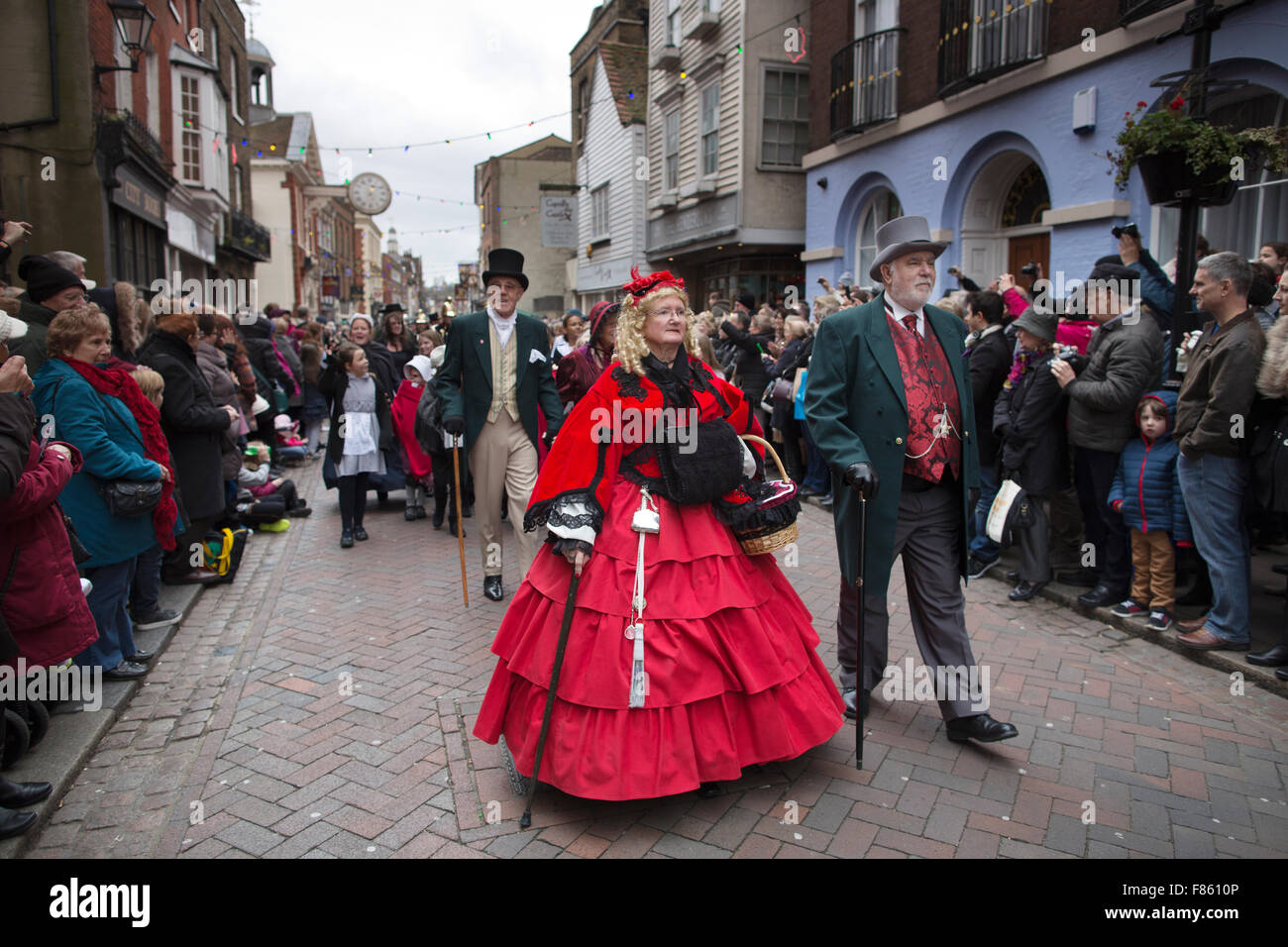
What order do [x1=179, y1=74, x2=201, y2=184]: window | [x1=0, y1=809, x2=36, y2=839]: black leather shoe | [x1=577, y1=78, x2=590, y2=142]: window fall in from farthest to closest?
[x1=577, y1=78, x2=590, y2=142]: window, [x1=179, y1=74, x2=201, y2=184]: window, [x1=0, y1=809, x2=36, y2=839]: black leather shoe

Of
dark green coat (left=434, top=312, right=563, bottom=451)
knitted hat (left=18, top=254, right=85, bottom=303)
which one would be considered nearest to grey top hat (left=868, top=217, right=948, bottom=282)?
dark green coat (left=434, top=312, right=563, bottom=451)

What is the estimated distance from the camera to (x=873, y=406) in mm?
3816

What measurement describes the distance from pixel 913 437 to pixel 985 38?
9474 mm

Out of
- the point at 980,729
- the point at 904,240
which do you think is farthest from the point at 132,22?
the point at 980,729

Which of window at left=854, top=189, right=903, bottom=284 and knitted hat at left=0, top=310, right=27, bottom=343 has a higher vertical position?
window at left=854, top=189, right=903, bottom=284

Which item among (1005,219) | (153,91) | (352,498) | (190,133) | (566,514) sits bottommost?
(352,498)

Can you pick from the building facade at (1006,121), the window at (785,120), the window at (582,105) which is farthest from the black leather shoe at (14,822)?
the window at (582,105)

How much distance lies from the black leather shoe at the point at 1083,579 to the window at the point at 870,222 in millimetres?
9502

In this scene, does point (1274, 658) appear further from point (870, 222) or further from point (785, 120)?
point (785, 120)

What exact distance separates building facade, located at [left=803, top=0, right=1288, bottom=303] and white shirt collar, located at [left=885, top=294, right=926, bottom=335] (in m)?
3.86

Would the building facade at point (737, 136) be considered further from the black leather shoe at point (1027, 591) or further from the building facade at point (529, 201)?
the building facade at point (529, 201)

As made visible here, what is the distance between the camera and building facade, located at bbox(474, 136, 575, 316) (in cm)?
3806

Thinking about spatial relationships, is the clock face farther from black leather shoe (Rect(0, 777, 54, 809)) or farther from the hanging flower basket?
black leather shoe (Rect(0, 777, 54, 809))
